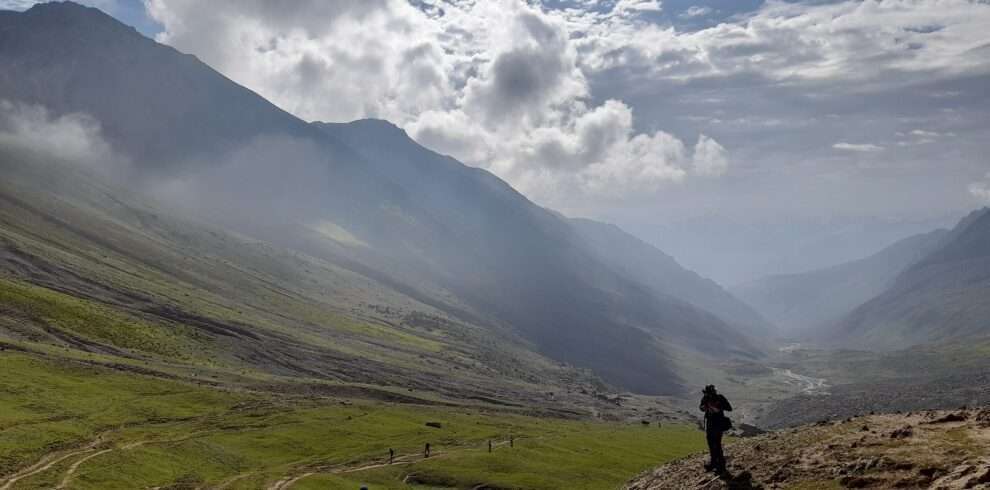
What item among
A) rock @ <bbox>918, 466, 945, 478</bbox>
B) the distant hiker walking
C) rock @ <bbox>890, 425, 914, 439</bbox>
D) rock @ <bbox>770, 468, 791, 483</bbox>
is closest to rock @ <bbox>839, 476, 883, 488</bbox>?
rock @ <bbox>918, 466, 945, 478</bbox>

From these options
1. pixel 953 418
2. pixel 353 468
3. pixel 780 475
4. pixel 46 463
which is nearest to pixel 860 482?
pixel 780 475

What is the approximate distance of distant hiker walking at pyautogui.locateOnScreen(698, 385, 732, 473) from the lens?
36.6 meters

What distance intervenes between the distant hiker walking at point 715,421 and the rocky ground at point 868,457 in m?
0.81

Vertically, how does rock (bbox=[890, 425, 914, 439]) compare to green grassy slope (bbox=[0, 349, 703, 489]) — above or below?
above

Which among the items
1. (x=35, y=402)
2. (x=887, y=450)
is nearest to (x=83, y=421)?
(x=35, y=402)

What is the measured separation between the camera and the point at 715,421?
120 ft

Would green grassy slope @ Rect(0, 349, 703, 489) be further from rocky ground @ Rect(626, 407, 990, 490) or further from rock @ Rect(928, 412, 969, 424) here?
rock @ Rect(928, 412, 969, 424)

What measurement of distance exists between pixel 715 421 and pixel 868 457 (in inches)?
308

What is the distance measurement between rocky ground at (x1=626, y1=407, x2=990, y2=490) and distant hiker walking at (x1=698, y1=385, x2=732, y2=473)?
811 mm

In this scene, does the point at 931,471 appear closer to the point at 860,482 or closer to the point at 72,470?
the point at 860,482

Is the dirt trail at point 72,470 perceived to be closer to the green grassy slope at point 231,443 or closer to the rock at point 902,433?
the green grassy slope at point 231,443

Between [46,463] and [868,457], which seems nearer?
[868,457]

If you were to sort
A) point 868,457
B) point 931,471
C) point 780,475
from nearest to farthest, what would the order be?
point 931,471 → point 868,457 → point 780,475

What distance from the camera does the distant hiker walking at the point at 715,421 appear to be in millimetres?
36594
